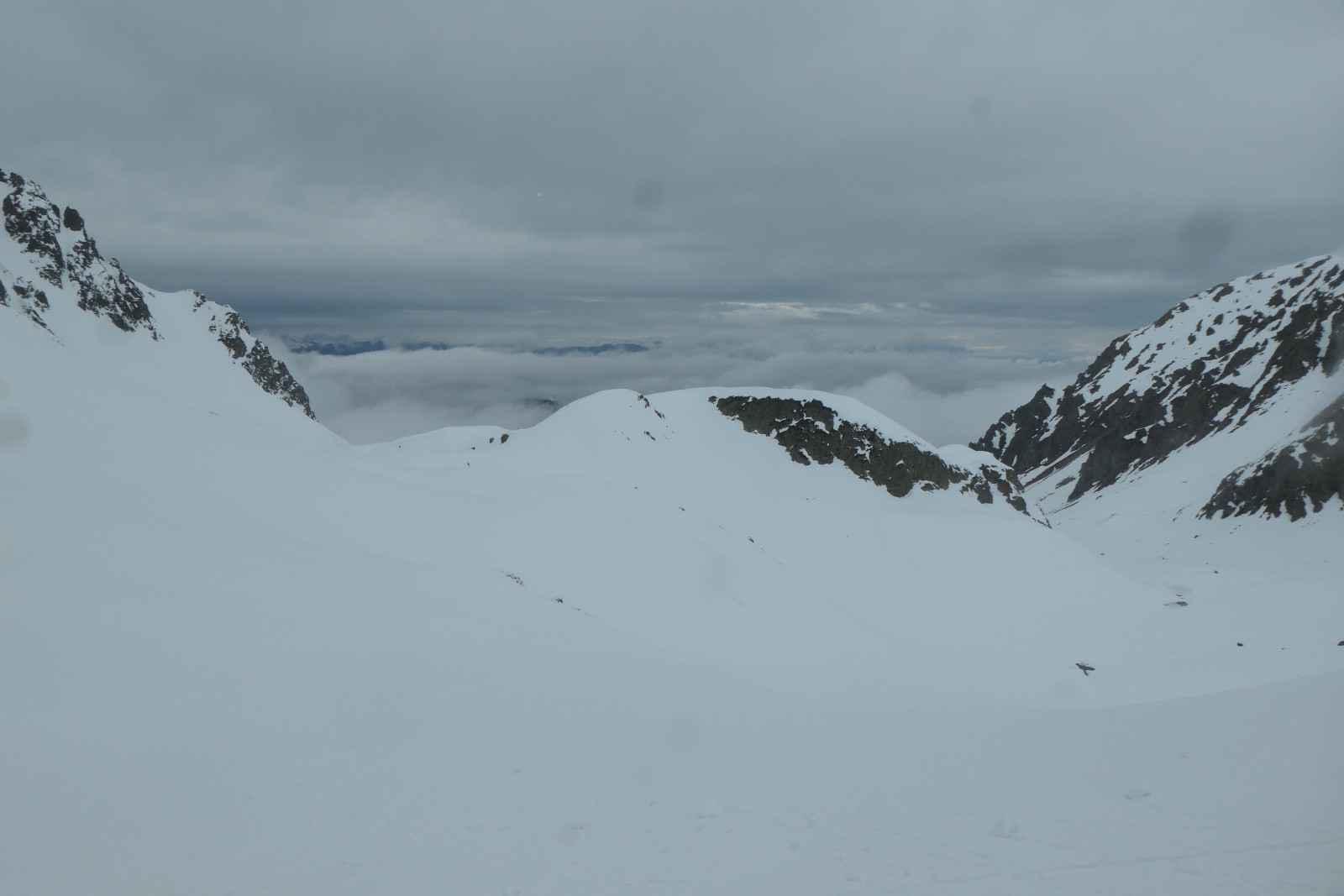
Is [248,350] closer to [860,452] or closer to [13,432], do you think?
[860,452]

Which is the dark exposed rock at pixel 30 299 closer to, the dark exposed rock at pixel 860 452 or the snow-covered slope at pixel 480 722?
the snow-covered slope at pixel 480 722

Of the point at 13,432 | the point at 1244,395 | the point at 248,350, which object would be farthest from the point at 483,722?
the point at 1244,395

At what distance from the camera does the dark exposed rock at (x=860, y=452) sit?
2788 inches

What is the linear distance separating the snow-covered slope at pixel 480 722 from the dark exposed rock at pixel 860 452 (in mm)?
39913

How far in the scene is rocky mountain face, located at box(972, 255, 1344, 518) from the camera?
104750 mm

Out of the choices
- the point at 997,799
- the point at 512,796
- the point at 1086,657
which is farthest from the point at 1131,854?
the point at 1086,657

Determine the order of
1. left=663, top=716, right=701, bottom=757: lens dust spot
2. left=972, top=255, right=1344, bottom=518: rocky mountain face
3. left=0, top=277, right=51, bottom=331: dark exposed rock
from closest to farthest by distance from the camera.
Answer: left=663, top=716, right=701, bottom=757: lens dust spot < left=0, top=277, right=51, bottom=331: dark exposed rock < left=972, top=255, right=1344, bottom=518: rocky mountain face

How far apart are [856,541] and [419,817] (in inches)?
2010

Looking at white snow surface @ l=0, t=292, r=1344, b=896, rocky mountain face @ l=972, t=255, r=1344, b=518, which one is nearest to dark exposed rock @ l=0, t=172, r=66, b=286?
white snow surface @ l=0, t=292, r=1344, b=896

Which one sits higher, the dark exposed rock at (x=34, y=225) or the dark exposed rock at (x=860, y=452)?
the dark exposed rock at (x=34, y=225)

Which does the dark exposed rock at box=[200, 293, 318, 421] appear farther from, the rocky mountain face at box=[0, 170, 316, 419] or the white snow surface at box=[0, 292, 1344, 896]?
the white snow surface at box=[0, 292, 1344, 896]

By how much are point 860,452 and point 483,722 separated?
63290 millimetres

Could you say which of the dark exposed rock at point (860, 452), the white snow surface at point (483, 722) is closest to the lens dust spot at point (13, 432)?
the white snow surface at point (483, 722)

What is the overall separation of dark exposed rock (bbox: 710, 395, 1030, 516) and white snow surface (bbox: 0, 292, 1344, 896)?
39.0 meters
